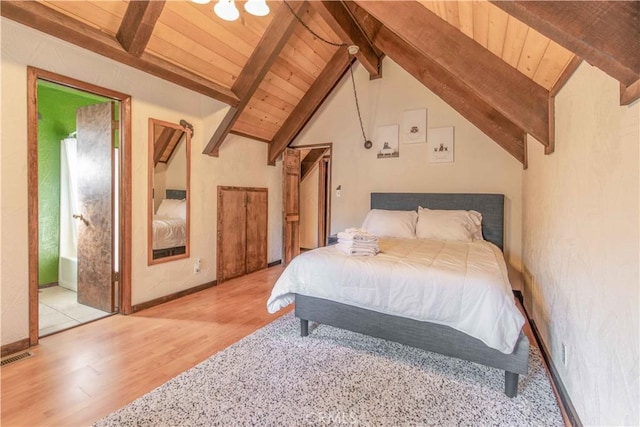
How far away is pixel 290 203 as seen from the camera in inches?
195

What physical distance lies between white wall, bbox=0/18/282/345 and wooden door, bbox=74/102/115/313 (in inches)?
9.6

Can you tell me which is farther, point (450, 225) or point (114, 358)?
point (450, 225)

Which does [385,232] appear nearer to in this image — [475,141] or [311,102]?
[475,141]

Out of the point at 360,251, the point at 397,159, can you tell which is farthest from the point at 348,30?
the point at 360,251

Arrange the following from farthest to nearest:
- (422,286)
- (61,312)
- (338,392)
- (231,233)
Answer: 1. (231,233)
2. (61,312)
3. (422,286)
4. (338,392)

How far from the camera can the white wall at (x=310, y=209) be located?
6098mm

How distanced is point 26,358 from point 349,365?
222 cm

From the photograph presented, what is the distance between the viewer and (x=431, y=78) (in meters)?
3.46

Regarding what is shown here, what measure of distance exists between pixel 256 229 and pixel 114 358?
2.66 metres

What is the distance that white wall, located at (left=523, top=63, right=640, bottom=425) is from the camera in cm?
103

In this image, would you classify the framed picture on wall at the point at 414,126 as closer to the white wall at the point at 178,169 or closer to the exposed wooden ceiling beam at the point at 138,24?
the white wall at the point at 178,169

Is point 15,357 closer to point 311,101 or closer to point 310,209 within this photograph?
point 311,101

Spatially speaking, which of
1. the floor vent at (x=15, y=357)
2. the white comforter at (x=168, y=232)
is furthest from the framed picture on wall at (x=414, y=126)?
the floor vent at (x=15, y=357)

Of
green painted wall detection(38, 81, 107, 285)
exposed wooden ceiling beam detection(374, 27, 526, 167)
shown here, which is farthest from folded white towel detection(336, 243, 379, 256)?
green painted wall detection(38, 81, 107, 285)
